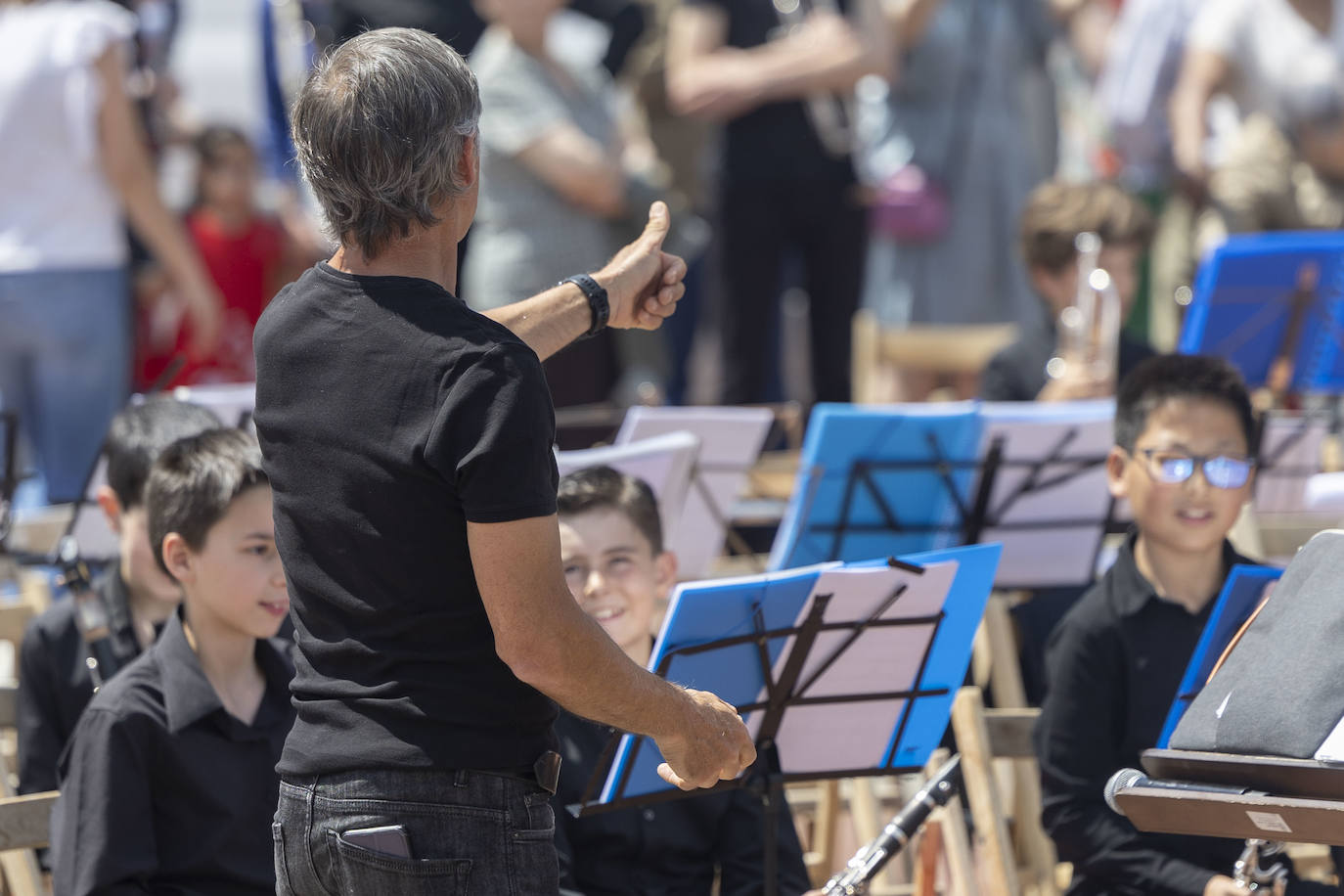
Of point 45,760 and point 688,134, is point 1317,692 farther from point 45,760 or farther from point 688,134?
point 688,134

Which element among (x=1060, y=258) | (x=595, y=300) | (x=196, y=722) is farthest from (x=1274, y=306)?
(x=196, y=722)

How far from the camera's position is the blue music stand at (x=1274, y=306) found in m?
4.86

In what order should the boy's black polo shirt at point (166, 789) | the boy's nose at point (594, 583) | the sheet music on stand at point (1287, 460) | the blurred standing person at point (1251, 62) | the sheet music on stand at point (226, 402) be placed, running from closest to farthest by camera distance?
the boy's black polo shirt at point (166, 789) < the boy's nose at point (594, 583) < the sheet music on stand at point (226, 402) < the sheet music on stand at point (1287, 460) < the blurred standing person at point (1251, 62)

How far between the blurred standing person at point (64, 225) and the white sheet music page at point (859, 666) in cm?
277

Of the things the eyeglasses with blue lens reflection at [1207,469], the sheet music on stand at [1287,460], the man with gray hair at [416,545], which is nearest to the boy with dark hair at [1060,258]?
the sheet music on stand at [1287,460]

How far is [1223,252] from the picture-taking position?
483 centimetres

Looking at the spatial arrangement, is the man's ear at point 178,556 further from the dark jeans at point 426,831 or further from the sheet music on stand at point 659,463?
the dark jeans at point 426,831

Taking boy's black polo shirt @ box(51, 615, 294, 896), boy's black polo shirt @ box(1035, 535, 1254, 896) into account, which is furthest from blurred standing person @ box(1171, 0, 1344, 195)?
boy's black polo shirt @ box(51, 615, 294, 896)

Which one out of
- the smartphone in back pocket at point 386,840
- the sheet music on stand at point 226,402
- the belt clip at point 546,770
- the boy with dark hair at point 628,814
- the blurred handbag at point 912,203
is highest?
the blurred handbag at point 912,203

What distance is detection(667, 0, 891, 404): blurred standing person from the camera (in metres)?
6.04

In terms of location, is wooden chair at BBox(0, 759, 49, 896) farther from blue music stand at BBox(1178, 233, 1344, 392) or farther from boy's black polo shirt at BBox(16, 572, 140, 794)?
blue music stand at BBox(1178, 233, 1344, 392)

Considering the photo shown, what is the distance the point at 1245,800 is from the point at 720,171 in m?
4.28

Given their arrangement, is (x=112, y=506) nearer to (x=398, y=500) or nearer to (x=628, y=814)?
(x=628, y=814)

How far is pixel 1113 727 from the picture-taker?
10.8 ft
